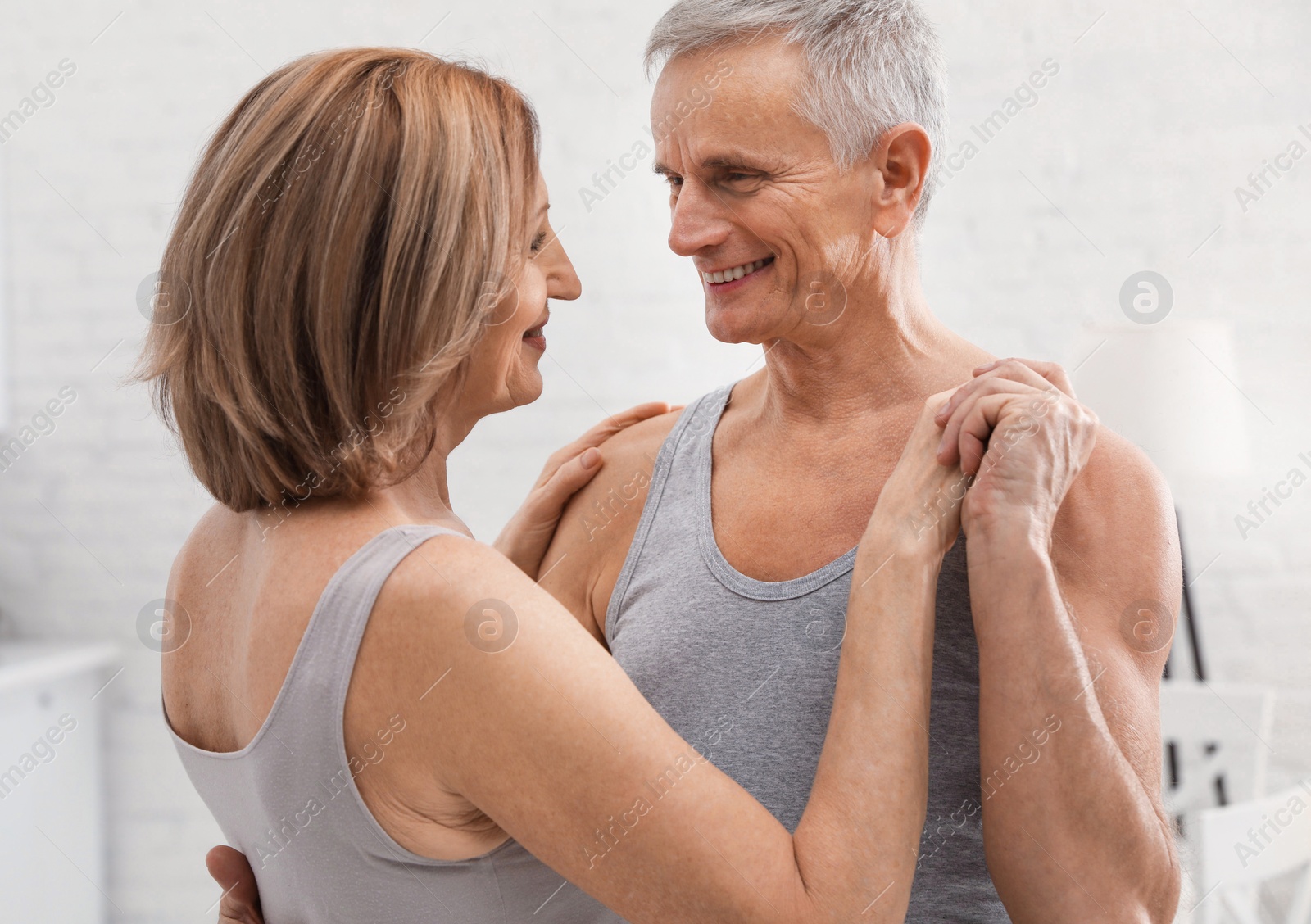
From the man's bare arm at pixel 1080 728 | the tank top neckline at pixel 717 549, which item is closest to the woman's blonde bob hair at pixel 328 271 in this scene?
the tank top neckline at pixel 717 549

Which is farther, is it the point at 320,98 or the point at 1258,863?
the point at 1258,863

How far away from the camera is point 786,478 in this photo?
119cm

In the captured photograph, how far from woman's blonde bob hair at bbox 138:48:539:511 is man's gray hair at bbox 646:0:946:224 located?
32 centimetres

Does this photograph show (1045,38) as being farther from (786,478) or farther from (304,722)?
(304,722)

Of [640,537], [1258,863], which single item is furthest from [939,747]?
[1258,863]

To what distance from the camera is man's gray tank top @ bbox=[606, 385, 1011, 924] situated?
103cm

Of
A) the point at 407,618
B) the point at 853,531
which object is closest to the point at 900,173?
the point at 853,531

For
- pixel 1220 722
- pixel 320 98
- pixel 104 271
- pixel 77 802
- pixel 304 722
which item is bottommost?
pixel 77 802

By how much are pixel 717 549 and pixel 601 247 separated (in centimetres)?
161

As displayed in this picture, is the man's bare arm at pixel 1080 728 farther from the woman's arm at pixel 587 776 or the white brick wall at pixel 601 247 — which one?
the white brick wall at pixel 601 247

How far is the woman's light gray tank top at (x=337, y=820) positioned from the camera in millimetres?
781

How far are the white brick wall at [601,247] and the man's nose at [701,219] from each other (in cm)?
144

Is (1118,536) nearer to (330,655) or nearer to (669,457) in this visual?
(669,457)

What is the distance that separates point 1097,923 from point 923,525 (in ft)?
1.28
